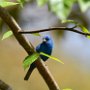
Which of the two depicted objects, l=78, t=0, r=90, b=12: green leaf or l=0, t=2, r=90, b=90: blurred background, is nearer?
l=78, t=0, r=90, b=12: green leaf

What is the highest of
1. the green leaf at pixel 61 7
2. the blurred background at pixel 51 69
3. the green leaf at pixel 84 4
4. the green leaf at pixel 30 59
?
the green leaf at pixel 61 7

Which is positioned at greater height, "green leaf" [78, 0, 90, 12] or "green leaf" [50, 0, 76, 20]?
"green leaf" [50, 0, 76, 20]

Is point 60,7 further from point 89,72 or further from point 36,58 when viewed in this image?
point 89,72

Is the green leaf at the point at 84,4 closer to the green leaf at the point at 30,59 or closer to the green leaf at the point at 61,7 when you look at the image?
the green leaf at the point at 61,7

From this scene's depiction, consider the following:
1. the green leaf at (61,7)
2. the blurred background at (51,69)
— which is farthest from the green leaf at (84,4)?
the blurred background at (51,69)

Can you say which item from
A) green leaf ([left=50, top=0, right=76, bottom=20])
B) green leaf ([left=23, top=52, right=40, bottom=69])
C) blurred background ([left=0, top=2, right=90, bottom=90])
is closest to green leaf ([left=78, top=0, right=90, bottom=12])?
green leaf ([left=50, top=0, right=76, bottom=20])

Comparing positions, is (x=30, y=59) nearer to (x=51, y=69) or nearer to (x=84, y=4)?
(x=84, y=4)

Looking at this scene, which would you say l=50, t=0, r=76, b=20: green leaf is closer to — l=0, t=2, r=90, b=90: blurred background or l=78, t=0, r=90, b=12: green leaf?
l=78, t=0, r=90, b=12: green leaf

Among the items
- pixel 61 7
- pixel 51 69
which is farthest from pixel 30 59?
pixel 51 69

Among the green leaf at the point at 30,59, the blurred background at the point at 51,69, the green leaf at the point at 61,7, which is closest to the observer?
the green leaf at the point at 61,7

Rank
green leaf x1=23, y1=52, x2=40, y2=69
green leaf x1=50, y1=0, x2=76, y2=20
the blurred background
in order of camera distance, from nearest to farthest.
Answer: green leaf x1=50, y1=0, x2=76, y2=20, green leaf x1=23, y1=52, x2=40, y2=69, the blurred background

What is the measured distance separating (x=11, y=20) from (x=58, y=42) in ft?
5.48

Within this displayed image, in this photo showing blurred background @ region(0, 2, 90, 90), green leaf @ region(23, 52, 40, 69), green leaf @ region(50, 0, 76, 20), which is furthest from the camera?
blurred background @ region(0, 2, 90, 90)

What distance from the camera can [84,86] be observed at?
97.0 inches
